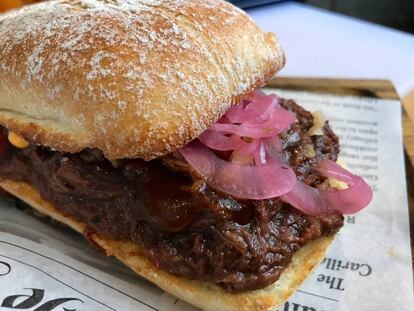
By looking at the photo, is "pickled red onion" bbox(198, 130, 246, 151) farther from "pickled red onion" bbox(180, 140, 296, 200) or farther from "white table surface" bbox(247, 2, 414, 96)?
"white table surface" bbox(247, 2, 414, 96)

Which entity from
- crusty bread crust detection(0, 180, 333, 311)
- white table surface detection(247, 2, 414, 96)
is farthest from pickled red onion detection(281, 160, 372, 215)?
white table surface detection(247, 2, 414, 96)

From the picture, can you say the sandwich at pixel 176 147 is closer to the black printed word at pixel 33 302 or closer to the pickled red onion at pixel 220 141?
the pickled red onion at pixel 220 141

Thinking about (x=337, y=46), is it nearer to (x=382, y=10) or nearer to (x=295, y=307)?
(x=382, y=10)

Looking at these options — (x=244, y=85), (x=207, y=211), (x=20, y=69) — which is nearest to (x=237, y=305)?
(x=207, y=211)

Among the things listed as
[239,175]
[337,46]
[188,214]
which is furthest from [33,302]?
[337,46]

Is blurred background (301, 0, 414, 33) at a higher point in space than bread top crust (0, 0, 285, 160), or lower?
lower

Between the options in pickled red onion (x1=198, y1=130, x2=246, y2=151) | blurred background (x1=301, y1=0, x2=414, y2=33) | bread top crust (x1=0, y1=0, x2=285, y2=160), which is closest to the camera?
bread top crust (x1=0, y1=0, x2=285, y2=160)
